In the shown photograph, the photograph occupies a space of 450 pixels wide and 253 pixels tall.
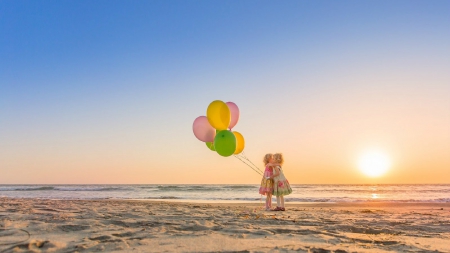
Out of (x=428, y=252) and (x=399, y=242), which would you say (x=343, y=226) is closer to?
(x=399, y=242)

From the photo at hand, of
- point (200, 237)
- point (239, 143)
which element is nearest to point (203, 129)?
point (239, 143)

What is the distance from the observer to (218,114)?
24.5 feet

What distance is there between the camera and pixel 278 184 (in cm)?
869

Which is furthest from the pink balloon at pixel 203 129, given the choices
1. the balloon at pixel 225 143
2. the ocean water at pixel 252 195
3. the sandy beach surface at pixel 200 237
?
the ocean water at pixel 252 195

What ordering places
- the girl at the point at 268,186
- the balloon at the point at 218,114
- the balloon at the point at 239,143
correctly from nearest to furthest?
the balloon at the point at 218,114 < the balloon at the point at 239,143 < the girl at the point at 268,186

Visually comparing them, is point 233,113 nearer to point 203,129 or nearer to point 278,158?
point 203,129

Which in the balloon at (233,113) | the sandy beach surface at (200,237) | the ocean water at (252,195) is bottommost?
the ocean water at (252,195)

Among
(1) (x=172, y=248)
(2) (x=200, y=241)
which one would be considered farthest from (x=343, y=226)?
(1) (x=172, y=248)

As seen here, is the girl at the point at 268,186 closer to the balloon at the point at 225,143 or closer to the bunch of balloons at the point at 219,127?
the bunch of balloons at the point at 219,127

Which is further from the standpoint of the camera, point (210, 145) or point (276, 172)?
point (276, 172)

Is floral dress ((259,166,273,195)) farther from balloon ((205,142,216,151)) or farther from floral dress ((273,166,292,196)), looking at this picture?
balloon ((205,142,216,151))

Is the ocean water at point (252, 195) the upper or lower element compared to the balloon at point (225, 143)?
lower

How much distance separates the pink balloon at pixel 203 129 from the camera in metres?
8.16

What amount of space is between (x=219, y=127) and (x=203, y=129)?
2.13 feet
